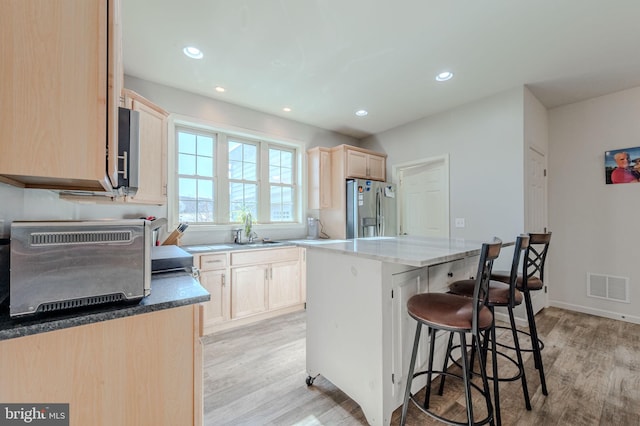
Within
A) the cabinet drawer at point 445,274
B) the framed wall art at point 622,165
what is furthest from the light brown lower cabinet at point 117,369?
the framed wall art at point 622,165

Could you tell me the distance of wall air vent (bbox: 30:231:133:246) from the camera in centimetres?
87

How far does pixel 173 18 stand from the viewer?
201 centimetres

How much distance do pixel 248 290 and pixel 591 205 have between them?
14.8 ft

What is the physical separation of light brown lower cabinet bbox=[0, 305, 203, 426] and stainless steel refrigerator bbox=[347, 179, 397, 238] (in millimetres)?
3162

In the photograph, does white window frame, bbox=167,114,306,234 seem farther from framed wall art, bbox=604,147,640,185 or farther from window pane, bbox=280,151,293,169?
framed wall art, bbox=604,147,640,185

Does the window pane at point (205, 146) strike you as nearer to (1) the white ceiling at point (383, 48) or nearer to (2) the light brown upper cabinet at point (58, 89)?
(1) the white ceiling at point (383, 48)

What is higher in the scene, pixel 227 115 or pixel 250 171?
pixel 227 115

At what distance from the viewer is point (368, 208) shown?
4164mm

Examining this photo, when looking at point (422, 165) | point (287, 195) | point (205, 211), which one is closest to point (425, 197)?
point (422, 165)

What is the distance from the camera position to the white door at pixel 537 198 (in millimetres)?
3162

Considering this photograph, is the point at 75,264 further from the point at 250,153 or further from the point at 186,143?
the point at 250,153

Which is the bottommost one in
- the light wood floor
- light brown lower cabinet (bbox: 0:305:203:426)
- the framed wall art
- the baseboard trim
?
the light wood floor

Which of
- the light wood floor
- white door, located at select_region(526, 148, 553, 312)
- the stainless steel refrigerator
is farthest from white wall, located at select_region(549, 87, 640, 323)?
the stainless steel refrigerator

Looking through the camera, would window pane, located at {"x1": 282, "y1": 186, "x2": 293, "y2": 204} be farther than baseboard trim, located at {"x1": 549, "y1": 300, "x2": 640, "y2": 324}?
Yes
